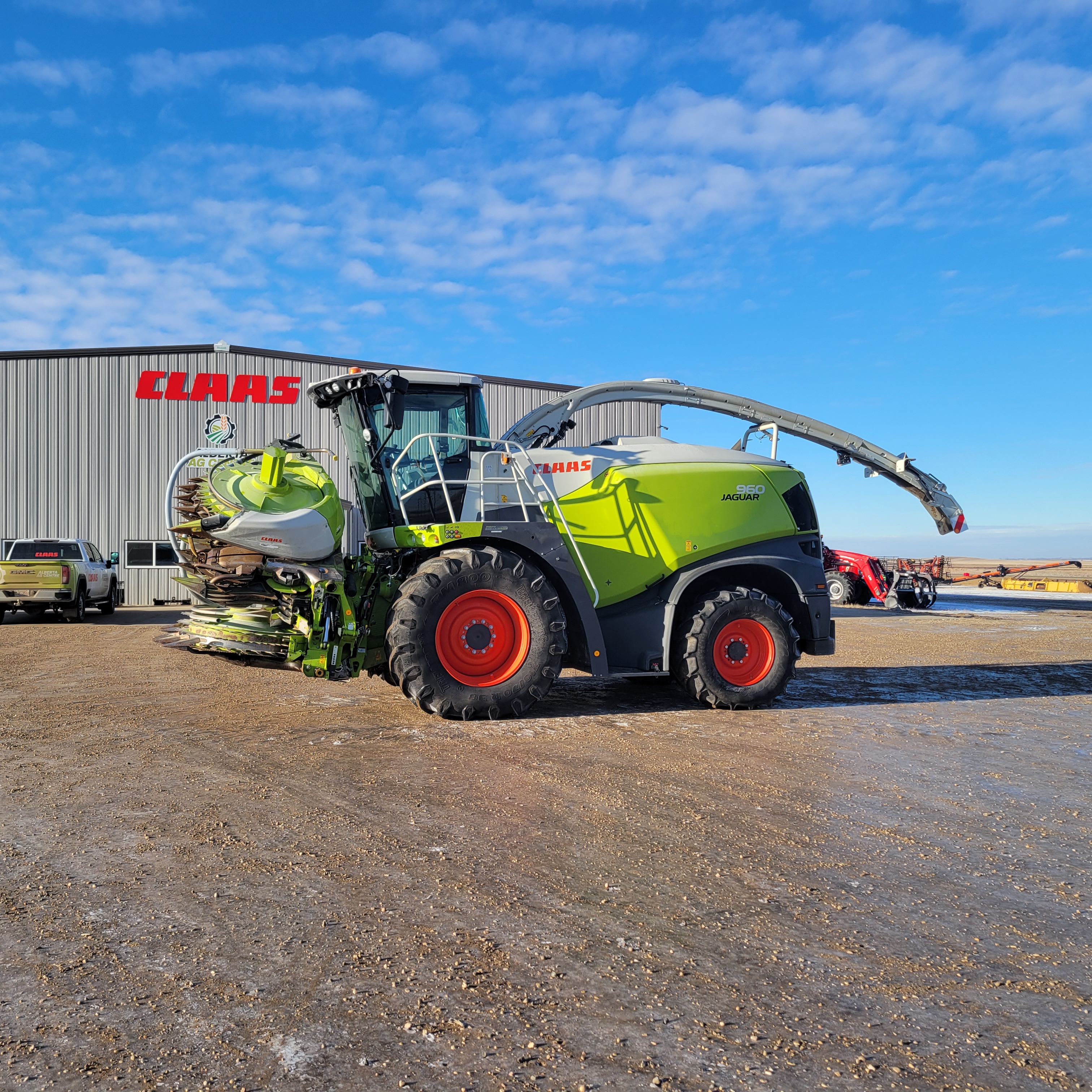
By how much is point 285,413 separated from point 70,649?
13075 millimetres

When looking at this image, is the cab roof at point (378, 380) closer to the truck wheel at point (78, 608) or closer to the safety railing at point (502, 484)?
the safety railing at point (502, 484)

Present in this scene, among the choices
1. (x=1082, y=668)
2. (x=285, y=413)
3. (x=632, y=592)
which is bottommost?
(x=1082, y=668)

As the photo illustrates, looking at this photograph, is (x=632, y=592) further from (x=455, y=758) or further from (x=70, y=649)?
(x=70, y=649)

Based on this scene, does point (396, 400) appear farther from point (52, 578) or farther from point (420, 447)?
point (52, 578)

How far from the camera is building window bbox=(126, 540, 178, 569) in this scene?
77.2 feet

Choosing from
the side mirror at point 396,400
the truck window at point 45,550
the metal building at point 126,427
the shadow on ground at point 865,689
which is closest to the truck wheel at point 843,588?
the shadow on ground at point 865,689

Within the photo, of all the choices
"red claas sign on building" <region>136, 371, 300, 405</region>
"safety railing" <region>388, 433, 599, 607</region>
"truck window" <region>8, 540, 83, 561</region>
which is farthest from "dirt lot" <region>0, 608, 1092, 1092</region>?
"red claas sign on building" <region>136, 371, 300, 405</region>

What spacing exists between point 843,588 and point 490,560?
67.8 feet

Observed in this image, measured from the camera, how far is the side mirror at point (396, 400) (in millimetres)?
7582

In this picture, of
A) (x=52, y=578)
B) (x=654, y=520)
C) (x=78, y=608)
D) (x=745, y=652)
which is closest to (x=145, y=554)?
(x=78, y=608)

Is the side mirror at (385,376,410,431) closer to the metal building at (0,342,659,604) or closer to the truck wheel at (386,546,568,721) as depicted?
the truck wheel at (386,546,568,721)

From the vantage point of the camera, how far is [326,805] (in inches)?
177

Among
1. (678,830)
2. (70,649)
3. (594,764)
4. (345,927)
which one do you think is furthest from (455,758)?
(70,649)

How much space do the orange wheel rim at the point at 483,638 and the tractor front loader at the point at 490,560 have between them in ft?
0.04
